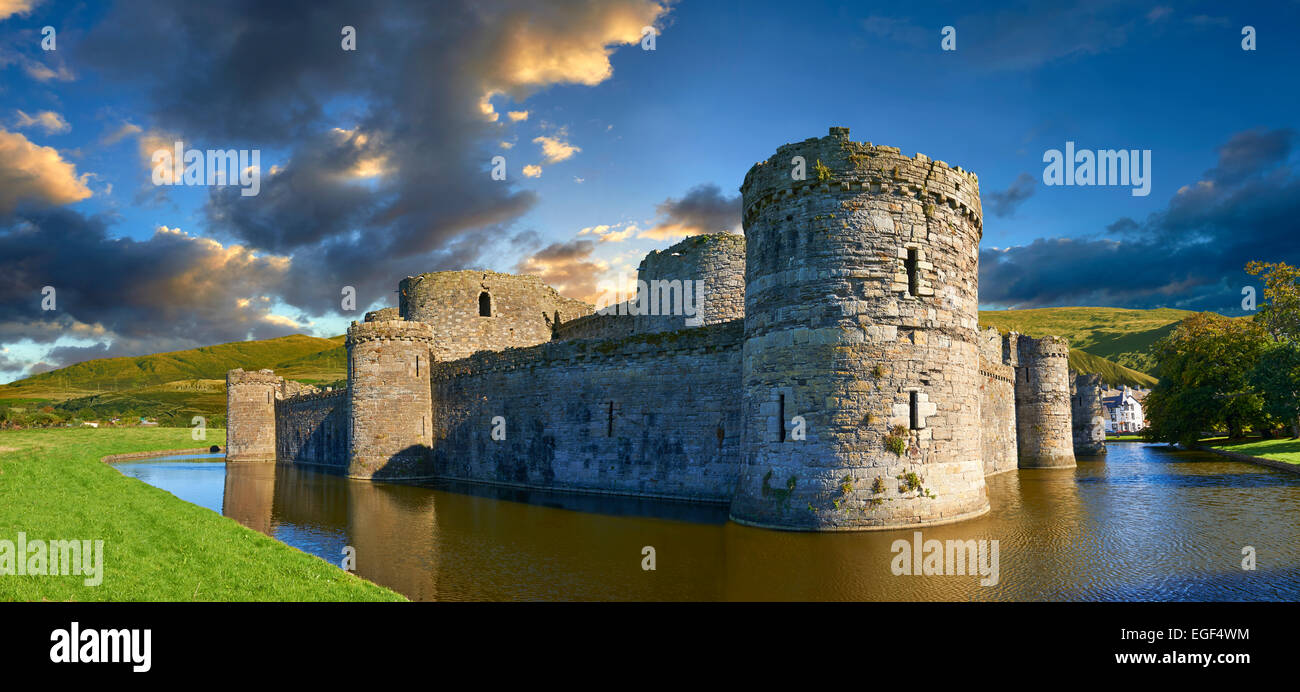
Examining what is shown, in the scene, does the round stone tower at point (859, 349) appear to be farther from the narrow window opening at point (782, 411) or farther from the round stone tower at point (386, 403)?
the round stone tower at point (386, 403)

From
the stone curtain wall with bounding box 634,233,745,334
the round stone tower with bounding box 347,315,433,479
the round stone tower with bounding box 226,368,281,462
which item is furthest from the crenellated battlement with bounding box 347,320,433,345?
the round stone tower with bounding box 226,368,281,462

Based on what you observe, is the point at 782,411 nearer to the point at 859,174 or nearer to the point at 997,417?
the point at 859,174

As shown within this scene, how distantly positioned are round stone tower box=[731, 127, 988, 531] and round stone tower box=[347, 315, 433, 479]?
2002cm

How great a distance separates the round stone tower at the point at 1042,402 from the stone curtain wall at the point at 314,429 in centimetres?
3545

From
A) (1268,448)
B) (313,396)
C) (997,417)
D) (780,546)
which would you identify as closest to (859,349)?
(780,546)

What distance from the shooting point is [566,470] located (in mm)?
23328

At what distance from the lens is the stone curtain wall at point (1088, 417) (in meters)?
→ 41.4

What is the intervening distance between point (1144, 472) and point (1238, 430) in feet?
69.1

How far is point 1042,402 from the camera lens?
3284cm

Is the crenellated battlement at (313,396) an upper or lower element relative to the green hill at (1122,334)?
lower

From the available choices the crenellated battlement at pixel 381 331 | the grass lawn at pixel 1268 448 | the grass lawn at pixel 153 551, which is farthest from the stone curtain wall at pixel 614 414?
the grass lawn at pixel 1268 448

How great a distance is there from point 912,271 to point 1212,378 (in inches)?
1490
